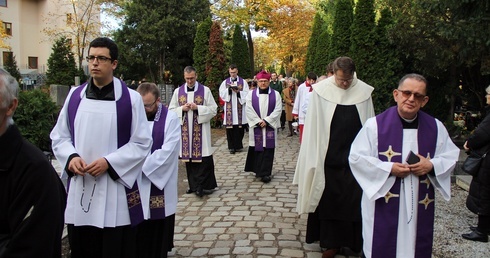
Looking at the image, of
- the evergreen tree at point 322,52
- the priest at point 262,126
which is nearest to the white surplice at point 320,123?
the priest at point 262,126

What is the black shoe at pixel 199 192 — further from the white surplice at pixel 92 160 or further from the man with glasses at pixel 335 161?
the white surplice at pixel 92 160

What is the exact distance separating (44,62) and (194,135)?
42.1 metres

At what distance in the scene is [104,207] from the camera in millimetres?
3305

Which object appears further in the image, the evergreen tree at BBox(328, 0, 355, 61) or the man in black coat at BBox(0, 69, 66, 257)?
the evergreen tree at BBox(328, 0, 355, 61)

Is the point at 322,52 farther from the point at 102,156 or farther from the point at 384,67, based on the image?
the point at 102,156

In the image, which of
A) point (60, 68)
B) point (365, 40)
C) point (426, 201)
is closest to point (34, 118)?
point (426, 201)

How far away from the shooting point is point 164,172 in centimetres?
447

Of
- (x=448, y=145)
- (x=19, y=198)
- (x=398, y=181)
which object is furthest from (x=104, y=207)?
(x=448, y=145)

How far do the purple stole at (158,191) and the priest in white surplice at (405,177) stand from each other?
2027mm

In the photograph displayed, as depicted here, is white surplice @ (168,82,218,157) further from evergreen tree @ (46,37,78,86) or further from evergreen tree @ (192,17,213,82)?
evergreen tree @ (46,37,78,86)

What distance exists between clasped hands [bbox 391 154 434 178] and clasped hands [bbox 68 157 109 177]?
2.14 meters

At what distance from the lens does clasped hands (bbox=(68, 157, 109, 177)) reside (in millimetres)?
3219

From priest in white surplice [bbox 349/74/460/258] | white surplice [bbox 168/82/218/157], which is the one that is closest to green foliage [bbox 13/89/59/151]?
white surplice [bbox 168/82/218/157]

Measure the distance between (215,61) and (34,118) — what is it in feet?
33.6
